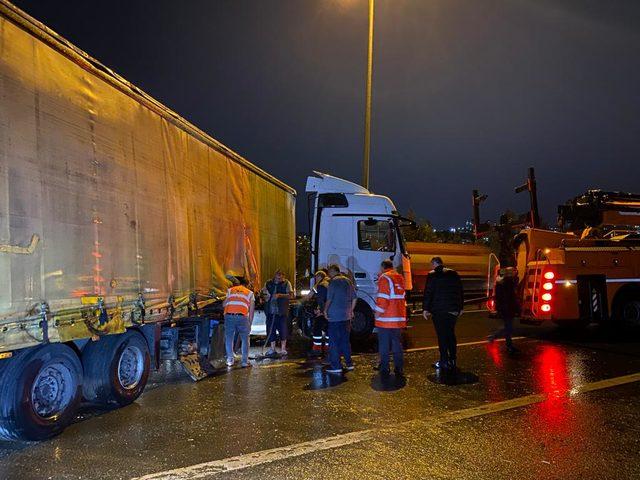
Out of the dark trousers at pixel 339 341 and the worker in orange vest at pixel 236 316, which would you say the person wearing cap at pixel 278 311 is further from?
the dark trousers at pixel 339 341

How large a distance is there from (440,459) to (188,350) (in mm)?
4475

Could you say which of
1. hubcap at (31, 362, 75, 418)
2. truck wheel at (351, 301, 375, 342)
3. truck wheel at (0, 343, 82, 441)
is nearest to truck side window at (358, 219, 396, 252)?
truck wheel at (351, 301, 375, 342)

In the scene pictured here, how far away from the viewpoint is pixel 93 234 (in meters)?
5.38

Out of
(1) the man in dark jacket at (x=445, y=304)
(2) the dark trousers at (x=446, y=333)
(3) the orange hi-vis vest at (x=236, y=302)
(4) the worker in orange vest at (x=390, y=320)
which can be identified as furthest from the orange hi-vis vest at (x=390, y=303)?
(3) the orange hi-vis vest at (x=236, y=302)

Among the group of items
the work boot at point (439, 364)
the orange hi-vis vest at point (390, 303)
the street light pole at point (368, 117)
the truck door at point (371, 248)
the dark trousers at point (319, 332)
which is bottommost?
the work boot at point (439, 364)

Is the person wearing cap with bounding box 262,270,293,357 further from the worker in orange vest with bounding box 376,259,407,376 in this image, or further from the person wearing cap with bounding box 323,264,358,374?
the worker in orange vest with bounding box 376,259,407,376

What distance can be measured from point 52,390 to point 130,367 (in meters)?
1.38

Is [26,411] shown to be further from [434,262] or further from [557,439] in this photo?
[434,262]

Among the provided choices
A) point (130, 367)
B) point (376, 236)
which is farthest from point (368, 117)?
point (130, 367)

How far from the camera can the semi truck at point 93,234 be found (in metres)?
4.46

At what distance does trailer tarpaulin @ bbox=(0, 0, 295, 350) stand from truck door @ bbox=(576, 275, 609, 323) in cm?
729

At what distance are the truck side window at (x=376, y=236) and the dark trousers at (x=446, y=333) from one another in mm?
3603

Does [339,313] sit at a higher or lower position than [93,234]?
lower

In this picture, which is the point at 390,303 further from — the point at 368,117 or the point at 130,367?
the point at 368,117
